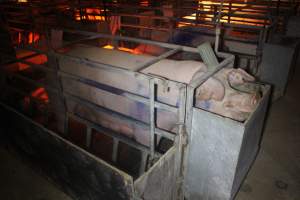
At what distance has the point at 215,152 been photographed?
2555mm

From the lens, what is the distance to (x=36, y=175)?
4012mm

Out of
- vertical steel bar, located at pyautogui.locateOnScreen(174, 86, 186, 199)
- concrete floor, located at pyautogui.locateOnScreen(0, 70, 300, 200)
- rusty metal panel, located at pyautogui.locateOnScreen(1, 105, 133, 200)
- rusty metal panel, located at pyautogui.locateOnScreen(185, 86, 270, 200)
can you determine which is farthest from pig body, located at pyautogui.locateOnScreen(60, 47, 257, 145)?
concrete floor, located at pyautogui.locateOnScreen(0, 70, 300, 200)

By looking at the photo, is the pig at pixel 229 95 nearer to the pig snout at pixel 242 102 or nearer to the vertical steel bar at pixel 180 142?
the pig snout at pixel 242 102

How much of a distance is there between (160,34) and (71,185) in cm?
567

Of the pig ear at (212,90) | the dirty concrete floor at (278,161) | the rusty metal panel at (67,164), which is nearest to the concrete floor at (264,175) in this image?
the dirty concrete floor at (278,161)

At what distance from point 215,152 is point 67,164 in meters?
1.78

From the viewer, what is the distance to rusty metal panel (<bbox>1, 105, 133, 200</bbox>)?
7.59 feet

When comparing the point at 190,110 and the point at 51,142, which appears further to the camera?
the point at 51,142

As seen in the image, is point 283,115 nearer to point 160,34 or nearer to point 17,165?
point 160,34

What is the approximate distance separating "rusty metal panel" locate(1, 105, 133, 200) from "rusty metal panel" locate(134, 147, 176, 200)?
121 mm

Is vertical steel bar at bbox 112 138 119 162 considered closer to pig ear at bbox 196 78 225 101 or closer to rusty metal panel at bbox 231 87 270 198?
pig ear at bbox 196 78 225 101

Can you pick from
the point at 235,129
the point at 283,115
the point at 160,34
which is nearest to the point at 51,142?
the point at 235,129

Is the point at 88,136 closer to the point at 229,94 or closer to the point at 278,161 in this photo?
the point at 229,94

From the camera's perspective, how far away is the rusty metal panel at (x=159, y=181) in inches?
86.9
